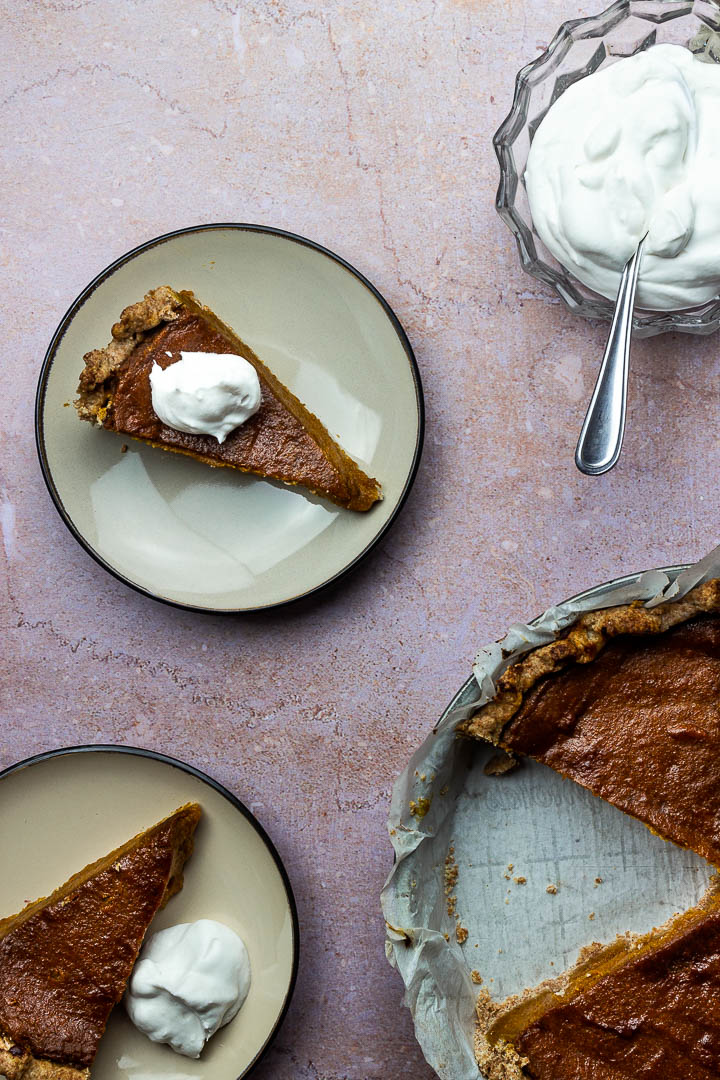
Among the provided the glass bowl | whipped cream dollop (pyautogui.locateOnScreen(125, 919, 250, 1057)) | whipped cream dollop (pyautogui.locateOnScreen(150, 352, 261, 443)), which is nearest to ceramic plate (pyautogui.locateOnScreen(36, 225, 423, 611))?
whipped cream dollop (pyautogui.locateOnScreen(150, 352, 261, 443))

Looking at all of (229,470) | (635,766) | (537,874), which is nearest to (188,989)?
(537,874)

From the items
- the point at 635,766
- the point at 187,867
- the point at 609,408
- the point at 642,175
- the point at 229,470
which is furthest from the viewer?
the point at 229,470

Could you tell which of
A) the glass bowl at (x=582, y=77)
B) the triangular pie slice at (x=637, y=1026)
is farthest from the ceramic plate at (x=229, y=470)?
the triangular pie slice at (x=637, y=1026)

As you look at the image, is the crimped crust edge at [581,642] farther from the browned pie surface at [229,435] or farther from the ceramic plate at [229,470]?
the browned pie surface at [229,435]

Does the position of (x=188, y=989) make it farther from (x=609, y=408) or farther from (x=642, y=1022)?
(x=609, y=408)

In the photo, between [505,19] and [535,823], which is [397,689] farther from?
[505,19]

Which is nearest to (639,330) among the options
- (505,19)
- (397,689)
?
(505,19)

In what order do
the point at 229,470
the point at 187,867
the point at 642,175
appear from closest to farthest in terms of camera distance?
1. the point at 642,175
2. the point at 187,867
3. the point at 229,470
